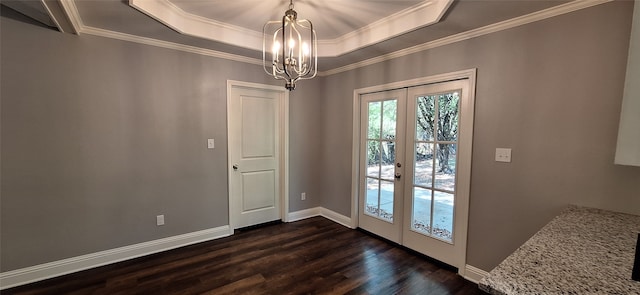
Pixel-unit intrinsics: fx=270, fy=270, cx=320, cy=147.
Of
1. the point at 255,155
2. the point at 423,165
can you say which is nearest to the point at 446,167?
the point at 423,165

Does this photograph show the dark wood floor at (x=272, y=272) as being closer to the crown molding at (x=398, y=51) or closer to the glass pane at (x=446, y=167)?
the glass pane at (x=446, y=167)

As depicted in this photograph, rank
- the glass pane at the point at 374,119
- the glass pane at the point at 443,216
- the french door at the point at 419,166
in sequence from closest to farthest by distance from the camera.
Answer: the french door at the point at 419,166
the glass pane at the point at 443,216
the glass pane at the point at 374,119

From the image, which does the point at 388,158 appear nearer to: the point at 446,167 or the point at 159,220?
the point at 446,167

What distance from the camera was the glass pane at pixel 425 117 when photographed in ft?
9.22

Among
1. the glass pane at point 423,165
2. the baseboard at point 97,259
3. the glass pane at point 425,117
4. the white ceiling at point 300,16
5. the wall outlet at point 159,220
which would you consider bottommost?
the baseboard at point 97,259

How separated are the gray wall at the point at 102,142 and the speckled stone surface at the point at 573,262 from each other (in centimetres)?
306

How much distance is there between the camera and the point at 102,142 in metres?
2.64

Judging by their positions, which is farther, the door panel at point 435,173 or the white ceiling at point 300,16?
the door panel at point 435,173

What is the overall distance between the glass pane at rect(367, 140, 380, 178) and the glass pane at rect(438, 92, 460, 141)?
87 centimetres

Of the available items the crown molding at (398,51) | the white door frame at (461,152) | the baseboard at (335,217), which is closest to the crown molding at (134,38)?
the crown molding at (398,51)

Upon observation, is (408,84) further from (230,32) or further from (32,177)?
(32,177)

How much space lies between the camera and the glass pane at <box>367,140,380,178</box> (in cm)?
345

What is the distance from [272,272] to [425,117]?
87.0 inches

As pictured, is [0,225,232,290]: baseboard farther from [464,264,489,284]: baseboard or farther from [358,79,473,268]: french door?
[464,264,489,284]: baseboard
